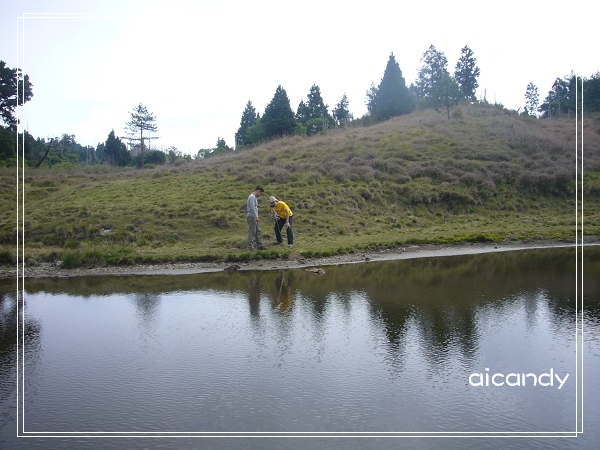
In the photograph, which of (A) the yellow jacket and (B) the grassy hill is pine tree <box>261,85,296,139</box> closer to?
(B) the grassy hill

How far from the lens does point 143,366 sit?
7961 mm

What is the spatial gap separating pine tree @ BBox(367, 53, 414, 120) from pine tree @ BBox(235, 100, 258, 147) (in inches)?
711

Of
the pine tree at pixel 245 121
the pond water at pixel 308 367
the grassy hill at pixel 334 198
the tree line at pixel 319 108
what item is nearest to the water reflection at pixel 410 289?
the pond water at pixel 308 367

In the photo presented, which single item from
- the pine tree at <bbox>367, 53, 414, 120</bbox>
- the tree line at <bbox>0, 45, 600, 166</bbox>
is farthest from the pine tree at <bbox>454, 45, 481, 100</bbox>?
the pine tree at <bbox>367, 53, 414, 120</bbox>

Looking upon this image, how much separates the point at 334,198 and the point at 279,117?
31.6 m

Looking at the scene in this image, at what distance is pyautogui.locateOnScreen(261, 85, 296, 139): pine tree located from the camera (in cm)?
5806

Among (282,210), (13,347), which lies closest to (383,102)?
(282,210)

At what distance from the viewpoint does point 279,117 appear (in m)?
58.1

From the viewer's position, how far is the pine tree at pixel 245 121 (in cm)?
7400

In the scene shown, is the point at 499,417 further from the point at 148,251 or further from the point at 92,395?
the point at 148,251

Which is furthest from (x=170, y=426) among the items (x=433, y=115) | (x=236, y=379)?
(x=433, y=115)

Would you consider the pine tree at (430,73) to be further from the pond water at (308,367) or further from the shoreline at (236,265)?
the pond water at (308,367)

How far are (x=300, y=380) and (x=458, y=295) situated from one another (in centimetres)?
623

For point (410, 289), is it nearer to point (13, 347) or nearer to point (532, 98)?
Answer: point (13, 347)
